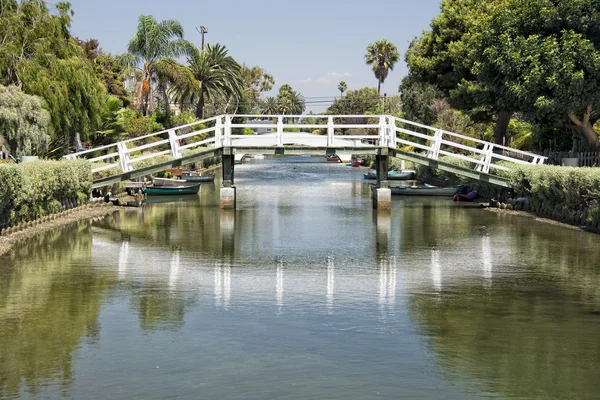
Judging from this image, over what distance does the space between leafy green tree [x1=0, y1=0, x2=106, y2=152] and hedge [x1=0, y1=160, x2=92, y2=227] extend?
555 centimetres

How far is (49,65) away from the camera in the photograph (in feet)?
131

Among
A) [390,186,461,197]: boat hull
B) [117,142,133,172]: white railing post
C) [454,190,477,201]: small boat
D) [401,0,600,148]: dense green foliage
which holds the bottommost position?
[454,190,477,201]: small boat

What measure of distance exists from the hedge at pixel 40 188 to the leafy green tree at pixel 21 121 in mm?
3144

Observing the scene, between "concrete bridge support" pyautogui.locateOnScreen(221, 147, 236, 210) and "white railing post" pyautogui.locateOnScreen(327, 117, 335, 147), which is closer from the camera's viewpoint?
"white railing post" pyautogui.locateOnScreen(327, 117, 335, 147)

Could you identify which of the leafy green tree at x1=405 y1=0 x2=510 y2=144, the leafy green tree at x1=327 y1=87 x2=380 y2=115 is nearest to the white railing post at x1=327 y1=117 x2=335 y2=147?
the leafy green tree at x1=405 y1=0 x2=510 y2=144

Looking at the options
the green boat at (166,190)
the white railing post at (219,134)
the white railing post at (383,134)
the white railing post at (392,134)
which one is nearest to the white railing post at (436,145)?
the white railing post at (392,134)

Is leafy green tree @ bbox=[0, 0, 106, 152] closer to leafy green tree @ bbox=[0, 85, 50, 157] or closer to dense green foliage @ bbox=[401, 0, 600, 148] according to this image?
leafy green tree @ bbox=[0, 85, 50, 157]

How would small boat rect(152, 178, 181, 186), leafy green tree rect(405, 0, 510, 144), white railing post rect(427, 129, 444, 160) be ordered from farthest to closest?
small boat rect(152, 178, 181, 186) → leafy green tree rect(405, 0, 510, 144) → white railing post rect(427, 129, 444, 160)

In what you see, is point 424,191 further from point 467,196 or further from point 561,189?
point 561,189

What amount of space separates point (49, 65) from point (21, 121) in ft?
15.8

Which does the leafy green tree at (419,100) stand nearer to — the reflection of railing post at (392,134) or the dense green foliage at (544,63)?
the dense green foliage at (544,63)

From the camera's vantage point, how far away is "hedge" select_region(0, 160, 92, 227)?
24.8 metres

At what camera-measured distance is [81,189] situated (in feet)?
117

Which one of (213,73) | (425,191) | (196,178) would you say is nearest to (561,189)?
(425,191)
